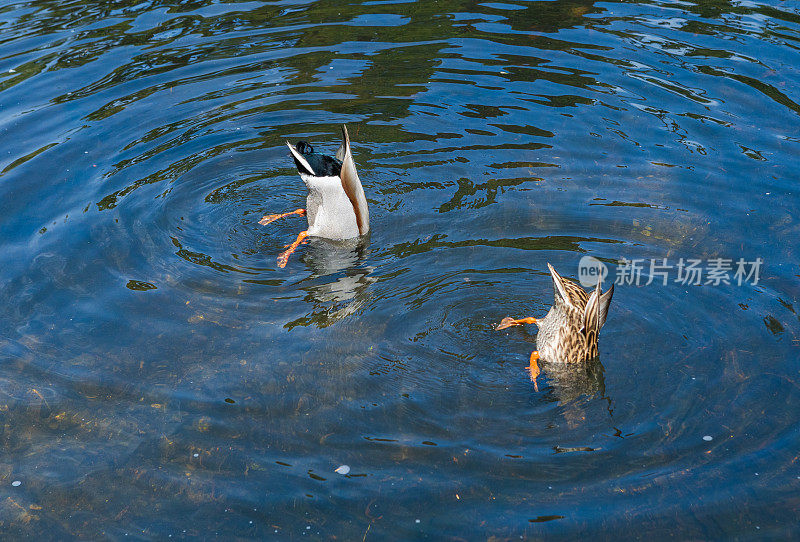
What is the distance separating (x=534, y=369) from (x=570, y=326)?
490 mm

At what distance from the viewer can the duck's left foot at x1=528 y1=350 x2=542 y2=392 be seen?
6398 millimetres

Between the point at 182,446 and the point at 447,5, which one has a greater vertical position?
the point at 447,5

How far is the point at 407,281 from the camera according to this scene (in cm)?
767

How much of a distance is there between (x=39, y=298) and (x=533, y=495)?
5202mm

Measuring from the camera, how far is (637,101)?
34.7ft

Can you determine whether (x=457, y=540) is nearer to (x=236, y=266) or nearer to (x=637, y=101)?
(x=236, y=266)

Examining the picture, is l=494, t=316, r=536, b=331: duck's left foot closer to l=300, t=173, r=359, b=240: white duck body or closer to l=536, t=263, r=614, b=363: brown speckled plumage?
l=536, t=263, r=614, b=363: brown speckled plumage

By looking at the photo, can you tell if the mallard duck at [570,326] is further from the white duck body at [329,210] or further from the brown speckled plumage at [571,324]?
the white duck body at [329,210]

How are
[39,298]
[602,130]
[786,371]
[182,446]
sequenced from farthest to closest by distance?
[602,130]
[39,298]
[786,371]
[182,446]

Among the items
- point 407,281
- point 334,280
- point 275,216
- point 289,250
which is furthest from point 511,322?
point 275,216

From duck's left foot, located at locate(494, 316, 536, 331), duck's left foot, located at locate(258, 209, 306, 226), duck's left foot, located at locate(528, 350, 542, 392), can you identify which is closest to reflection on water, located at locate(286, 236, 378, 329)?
duck's left foot, located at locate(258, 209, 306, 226)

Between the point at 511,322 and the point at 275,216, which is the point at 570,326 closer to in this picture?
the point at 511,322

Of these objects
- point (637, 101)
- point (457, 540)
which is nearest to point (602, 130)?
point (637, 101)

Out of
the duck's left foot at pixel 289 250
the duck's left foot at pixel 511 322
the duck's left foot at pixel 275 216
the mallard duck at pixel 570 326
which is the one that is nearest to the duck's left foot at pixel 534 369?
the mallard duck at pixel 570 326
